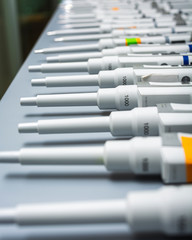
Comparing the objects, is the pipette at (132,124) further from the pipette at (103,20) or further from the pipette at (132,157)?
the pipette at (103,20)

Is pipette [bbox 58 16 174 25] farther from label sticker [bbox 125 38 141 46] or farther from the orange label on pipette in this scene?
the orange label on pipette

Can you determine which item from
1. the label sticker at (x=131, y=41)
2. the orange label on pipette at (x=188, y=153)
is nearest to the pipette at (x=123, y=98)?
the orange label on pipette at (x=188, y=153)

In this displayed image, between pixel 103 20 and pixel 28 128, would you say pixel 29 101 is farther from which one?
pixel 103 20

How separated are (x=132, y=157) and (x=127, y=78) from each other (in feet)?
0.73

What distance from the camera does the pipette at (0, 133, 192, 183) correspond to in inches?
13.1

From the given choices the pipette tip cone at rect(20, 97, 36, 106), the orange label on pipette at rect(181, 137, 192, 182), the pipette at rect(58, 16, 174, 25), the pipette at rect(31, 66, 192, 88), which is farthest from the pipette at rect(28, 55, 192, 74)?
the pipette at rect(58, 16, 174, 25)

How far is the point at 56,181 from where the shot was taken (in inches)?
15.3

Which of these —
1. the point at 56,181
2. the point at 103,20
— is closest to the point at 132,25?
the point at 103,20

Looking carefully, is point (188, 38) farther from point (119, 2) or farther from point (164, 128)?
point (119, 2)

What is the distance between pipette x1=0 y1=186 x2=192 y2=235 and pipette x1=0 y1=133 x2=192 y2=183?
4 cm

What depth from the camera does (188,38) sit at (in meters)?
0.78

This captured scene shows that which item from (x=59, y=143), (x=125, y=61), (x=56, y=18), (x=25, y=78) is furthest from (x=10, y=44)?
(x=59, y=143)

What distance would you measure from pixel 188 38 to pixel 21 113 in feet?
1.42

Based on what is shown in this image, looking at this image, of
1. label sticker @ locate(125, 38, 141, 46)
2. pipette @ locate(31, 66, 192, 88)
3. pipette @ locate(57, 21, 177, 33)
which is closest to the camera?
pipette @ locate(31, 66, 192, 88)
